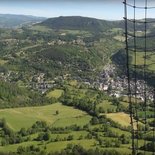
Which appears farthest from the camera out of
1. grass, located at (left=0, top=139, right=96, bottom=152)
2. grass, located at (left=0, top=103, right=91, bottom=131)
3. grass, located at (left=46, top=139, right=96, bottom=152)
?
grass, located at (left=0, top=103, right=91, bottom=131)

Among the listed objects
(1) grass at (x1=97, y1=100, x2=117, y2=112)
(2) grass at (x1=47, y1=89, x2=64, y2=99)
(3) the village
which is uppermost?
(1) grass at (x1=97, y1=100, x2=117, y2=112)

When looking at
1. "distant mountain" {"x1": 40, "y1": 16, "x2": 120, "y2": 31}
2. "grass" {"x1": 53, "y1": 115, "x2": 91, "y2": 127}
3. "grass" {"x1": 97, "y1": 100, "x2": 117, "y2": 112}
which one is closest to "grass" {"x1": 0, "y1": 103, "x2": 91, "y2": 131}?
"grass" {"x1": 53, "y1": 115, "x2": 91, "y2": 127}

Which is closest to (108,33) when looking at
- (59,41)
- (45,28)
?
(59,41)

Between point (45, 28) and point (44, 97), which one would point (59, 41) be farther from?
point (44, 97)

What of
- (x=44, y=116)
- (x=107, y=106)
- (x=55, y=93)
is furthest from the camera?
(x=55, y=93)

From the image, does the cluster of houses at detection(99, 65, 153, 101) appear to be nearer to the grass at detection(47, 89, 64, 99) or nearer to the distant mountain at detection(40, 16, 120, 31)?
the grass at detection(47, 89, 64, 99)

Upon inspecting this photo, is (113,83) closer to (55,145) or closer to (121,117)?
(121,117)

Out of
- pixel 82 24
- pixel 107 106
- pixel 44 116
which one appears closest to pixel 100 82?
pixel 107 106

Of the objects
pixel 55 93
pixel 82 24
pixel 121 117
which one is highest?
pixel 82 24
